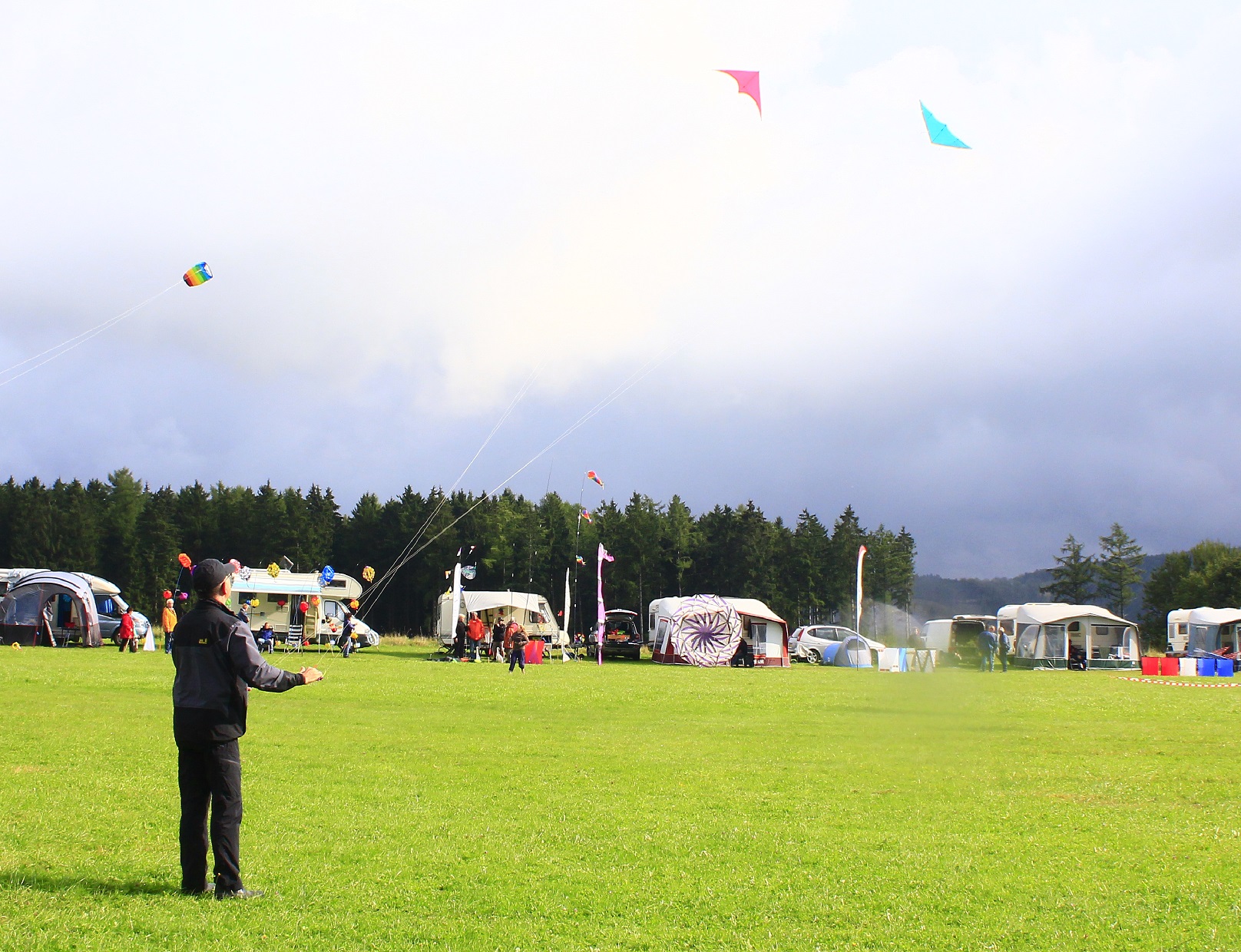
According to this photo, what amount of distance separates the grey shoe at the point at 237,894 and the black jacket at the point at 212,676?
0.88 metres

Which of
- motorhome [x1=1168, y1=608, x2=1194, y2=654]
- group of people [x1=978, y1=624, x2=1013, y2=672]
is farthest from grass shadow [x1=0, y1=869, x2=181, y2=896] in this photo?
motorhome [x1=1168, y1=608, x2=1194, y2=654]

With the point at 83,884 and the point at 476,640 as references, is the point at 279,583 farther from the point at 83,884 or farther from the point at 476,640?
the point at 83,884

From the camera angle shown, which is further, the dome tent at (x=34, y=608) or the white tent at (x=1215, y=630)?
the white tent at (x=1215, y=630)

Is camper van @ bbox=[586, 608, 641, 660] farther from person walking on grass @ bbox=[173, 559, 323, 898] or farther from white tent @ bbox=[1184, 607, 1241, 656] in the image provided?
person walking on grass @ bbox=[173, 559, 323, 898]

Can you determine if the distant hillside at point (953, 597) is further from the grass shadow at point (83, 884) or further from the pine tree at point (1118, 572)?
the pine tree at point (1118, 572)

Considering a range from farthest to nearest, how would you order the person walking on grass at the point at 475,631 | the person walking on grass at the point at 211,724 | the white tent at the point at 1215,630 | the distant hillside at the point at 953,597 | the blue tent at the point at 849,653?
the white tent at the point at 1215,630 → the blue tent at the point at 849,653 → the person walking on grass at the point at 475,631 → the distant hillside at the point at 953,597 → the person walking on grass at the point at 211,724

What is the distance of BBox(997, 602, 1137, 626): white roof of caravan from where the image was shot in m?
40.0

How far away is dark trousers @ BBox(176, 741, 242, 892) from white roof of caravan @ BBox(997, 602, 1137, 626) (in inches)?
1533

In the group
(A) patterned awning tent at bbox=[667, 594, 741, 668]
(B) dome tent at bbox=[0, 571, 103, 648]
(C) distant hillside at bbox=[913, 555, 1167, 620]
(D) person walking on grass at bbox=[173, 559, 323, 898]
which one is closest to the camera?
(D) person walking on grass at bbox=[173, 559, 323, 898]

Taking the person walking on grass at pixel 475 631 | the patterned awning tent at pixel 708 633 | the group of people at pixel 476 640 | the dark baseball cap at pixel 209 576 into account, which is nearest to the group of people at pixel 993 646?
the patterned awning tent at pixel 708 633

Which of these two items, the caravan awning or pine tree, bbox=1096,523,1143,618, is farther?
pine tree, bbox=1096,523,1143,618

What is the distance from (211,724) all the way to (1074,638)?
4041 cm

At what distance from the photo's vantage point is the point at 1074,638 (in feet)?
133

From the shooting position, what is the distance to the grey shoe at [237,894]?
234 inches
